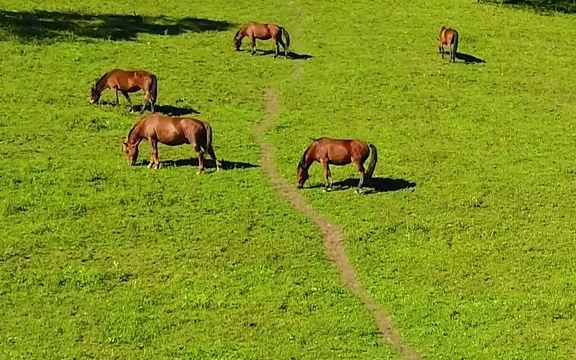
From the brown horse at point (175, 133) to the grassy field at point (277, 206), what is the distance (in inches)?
32.0

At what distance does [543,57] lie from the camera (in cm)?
4453

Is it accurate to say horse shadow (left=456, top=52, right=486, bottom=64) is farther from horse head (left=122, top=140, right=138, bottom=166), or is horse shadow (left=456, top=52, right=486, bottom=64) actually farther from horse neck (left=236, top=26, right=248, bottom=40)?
horse head (left=122, top=140, right=138, bottom=166)

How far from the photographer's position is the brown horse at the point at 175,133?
88.1 ft

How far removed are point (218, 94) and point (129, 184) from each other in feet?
32.9

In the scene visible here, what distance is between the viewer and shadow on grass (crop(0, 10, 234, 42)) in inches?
1628

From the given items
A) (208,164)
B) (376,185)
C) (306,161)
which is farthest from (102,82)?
(376,185)

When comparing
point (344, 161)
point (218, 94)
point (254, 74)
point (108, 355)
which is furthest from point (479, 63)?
point (108, 355)

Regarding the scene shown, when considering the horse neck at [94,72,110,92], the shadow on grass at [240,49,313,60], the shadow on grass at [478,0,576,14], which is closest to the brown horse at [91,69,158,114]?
the horse neck at [94,72,110,92]

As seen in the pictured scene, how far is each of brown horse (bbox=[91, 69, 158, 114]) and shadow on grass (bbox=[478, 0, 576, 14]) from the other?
92.6ft

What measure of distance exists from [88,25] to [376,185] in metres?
20.8

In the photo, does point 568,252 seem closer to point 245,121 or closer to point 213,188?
point 213,188

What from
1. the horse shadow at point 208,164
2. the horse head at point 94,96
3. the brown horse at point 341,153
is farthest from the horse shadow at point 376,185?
the horse head at point 94,96

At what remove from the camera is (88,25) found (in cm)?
4378

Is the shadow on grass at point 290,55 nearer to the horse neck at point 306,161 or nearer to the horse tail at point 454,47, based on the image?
the horse tail at point 454,47
